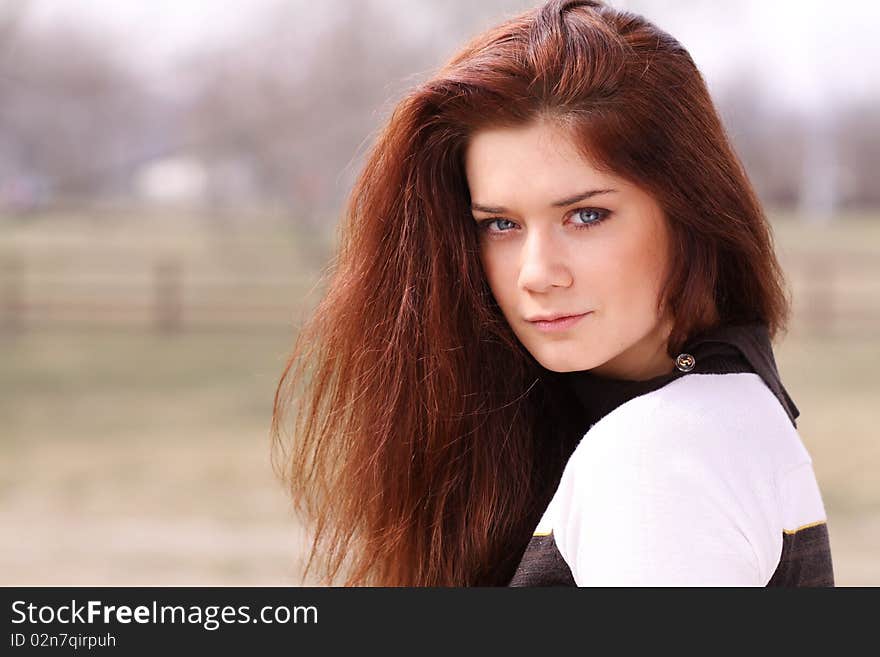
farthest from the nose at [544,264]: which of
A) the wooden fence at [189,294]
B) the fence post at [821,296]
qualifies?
the fence post at [821,296]

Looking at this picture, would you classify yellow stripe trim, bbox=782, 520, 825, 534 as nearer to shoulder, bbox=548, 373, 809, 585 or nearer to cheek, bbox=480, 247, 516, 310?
shoulder, bbox=548, 373, 809, 585

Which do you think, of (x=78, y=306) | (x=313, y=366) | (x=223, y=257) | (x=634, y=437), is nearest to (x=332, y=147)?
(x=223, y=257)

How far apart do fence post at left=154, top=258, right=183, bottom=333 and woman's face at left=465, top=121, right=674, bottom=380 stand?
17.3 ft

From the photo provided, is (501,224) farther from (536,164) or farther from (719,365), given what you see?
(719,365)

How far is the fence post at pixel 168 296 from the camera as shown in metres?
5.97

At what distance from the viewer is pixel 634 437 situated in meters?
0.61

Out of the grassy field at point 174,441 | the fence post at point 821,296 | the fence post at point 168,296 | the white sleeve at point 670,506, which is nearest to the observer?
the white sleeve at point 670,506

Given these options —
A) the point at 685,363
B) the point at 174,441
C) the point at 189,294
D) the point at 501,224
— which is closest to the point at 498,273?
the point at 501,224

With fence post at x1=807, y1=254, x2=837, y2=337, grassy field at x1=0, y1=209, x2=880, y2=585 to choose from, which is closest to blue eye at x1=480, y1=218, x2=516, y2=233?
grassy field at x1=0, y1=209, x2=880, y2=585

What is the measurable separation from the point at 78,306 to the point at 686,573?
5917 mm

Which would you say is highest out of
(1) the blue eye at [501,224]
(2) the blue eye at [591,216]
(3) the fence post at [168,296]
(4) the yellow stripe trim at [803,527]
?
(3) the fence post at [168,296]

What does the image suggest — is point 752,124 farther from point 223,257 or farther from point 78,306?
point 78,306

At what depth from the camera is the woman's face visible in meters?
0.70

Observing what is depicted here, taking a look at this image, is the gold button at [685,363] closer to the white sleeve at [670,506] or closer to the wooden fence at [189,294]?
the white sleeve at [670,506]
